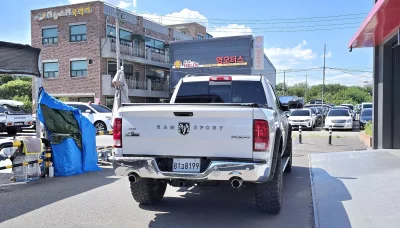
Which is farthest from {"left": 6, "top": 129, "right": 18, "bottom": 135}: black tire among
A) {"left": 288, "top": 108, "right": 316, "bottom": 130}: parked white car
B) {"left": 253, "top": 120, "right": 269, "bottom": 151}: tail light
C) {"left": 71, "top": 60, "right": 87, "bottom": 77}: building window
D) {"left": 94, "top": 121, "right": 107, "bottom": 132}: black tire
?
{"left": 253, "top": 120, "right": 269, "bottom": 151}: tail light

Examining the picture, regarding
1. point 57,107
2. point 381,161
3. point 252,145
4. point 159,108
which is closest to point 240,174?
point 252,145

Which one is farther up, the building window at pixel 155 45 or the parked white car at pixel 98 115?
the building window at pixel 155 45

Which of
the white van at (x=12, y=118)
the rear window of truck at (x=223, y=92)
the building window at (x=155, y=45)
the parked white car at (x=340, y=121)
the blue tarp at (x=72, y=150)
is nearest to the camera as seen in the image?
the rear window of truck at (x=223, y=92)

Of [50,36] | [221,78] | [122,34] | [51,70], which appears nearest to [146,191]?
[221,78]

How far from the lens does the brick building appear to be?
3073 cm

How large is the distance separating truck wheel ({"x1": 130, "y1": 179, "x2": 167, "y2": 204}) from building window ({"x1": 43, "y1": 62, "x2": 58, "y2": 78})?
2912 cm

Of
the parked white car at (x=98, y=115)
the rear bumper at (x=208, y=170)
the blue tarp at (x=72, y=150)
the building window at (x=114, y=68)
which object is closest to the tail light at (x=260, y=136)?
the rear bumper at (x=208, y=170)

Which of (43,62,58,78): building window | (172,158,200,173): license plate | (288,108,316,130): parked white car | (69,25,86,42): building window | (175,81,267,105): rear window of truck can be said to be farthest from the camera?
(43,62,58,78): building window

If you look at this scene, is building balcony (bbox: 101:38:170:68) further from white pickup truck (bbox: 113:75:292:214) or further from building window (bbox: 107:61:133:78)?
white pickup truck (bbox: 113:75:292:214)

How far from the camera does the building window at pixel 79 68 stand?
3142 centimetres

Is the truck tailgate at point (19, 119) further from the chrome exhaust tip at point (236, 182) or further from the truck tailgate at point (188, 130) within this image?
the chrome exhaust tip at point (236, 182)

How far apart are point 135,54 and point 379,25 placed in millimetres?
26240

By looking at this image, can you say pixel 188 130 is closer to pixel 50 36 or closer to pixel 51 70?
pixel 51 70

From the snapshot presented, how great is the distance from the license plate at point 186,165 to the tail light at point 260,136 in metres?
0.80
